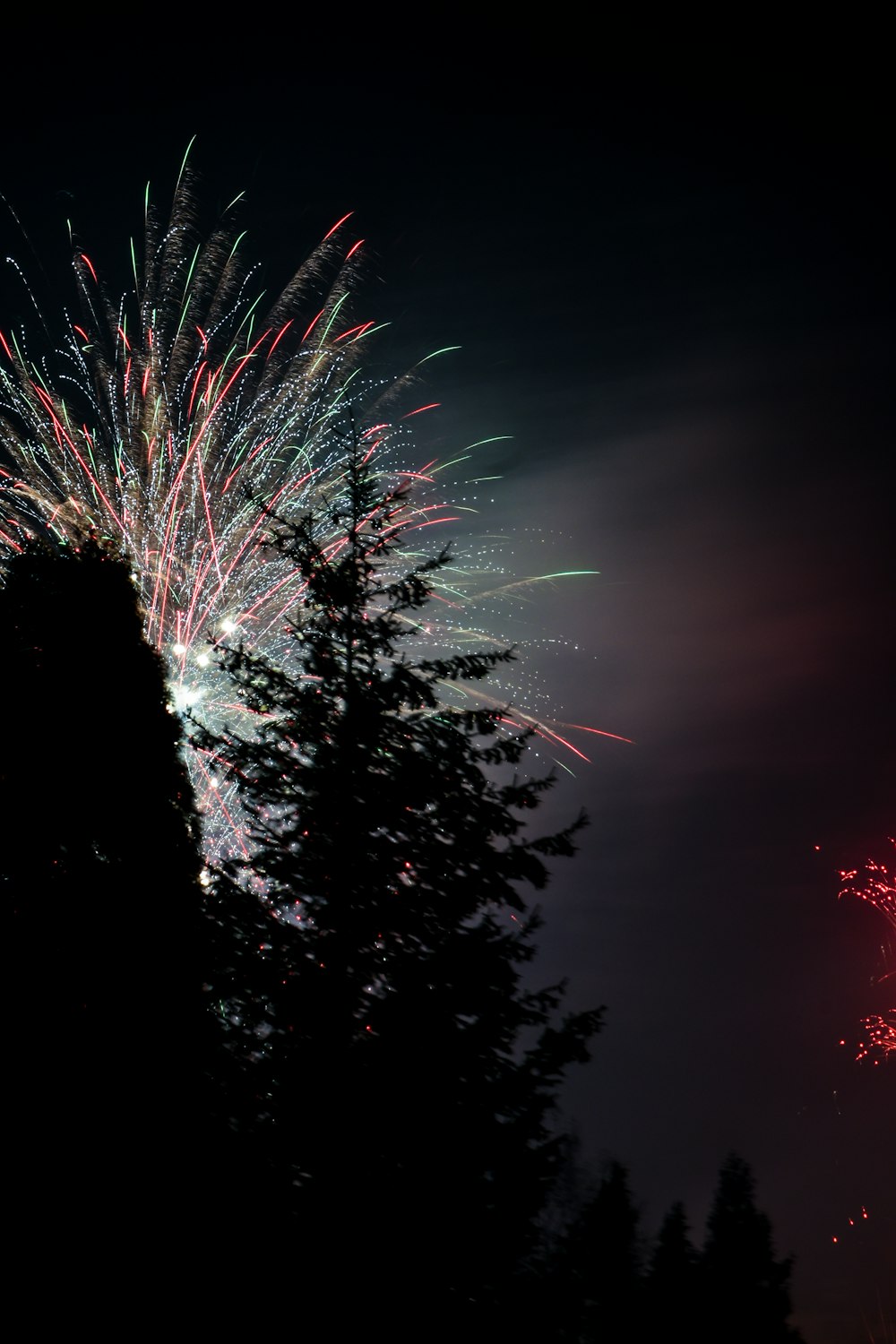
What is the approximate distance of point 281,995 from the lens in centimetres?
1397

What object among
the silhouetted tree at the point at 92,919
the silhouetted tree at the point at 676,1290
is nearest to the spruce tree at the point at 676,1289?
the silhouetted tree at the point at 676,1290

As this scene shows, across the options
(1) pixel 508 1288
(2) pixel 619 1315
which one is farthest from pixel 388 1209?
→ (2) pixel 619 1315

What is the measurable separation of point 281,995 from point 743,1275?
64.7 feet

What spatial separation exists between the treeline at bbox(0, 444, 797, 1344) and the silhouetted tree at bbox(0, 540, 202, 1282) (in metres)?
0.03

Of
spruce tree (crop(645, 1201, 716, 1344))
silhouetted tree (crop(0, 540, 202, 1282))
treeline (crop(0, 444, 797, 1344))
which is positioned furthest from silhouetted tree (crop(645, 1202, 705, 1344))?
silhouetted tree (crop(0, 540, 202, 1282))

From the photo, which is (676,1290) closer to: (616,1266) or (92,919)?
(616,1266)

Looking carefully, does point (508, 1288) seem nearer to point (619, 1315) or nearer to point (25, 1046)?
point (25, 1046)

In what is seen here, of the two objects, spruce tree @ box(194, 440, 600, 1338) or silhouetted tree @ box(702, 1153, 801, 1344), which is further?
silhouetted tree @ box(702, 1153, 801, 1344)

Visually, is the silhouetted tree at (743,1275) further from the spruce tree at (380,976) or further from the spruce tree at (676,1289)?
the spruce tree at (380,976)

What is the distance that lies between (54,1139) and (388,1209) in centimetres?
472

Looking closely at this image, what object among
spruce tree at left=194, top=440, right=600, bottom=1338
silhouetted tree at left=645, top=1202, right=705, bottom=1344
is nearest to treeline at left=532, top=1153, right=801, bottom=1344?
silhouetted tree at left=645, top=1202, right=705, bottom=1344

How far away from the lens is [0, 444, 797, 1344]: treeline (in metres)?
10.7

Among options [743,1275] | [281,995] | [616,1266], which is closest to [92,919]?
[281,995]

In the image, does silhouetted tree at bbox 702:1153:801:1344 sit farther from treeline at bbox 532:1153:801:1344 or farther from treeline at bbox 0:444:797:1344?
treeline at bbox 0:444:797:1344
